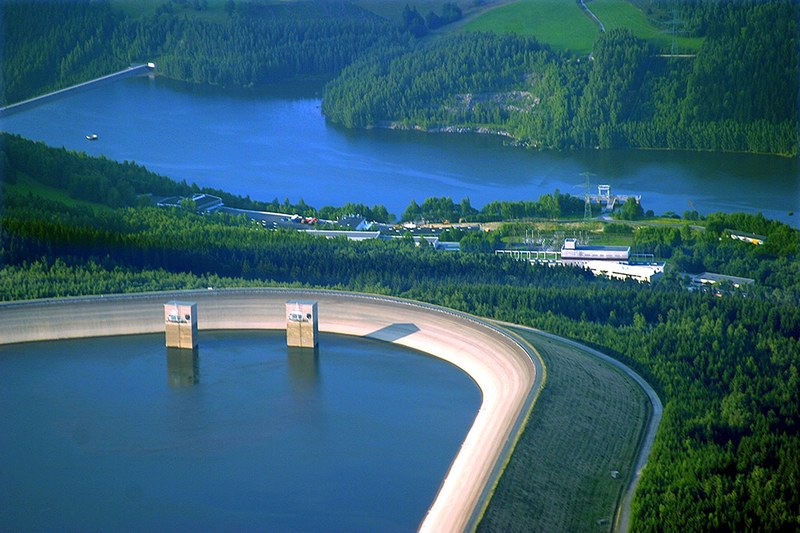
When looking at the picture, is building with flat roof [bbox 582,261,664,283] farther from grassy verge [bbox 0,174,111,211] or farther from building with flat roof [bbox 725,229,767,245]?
grassy verge [bbox 0,174,111,211]

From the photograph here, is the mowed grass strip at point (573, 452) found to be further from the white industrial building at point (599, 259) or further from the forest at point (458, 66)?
the forest at point (458, 66)

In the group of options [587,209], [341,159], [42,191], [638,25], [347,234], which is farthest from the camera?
[638,25]

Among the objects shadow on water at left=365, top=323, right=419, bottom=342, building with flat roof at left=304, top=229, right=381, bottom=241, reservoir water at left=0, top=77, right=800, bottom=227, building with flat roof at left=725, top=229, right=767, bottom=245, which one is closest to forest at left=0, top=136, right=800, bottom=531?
building with flat roof at left=725, top=229, right=767, bottom=245

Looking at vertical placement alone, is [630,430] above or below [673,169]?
below

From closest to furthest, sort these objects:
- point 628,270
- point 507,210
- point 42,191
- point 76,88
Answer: point 628,270 → point 42,191 → point 507,210 → point 76,88

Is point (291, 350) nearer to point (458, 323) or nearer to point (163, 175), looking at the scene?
point (458, 323)

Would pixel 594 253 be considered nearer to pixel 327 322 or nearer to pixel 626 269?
pixel 626 269

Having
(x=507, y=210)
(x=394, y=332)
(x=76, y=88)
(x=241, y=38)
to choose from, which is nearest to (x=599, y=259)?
(x=507, y=210)

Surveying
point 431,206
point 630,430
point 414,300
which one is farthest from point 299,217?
point 630,430
